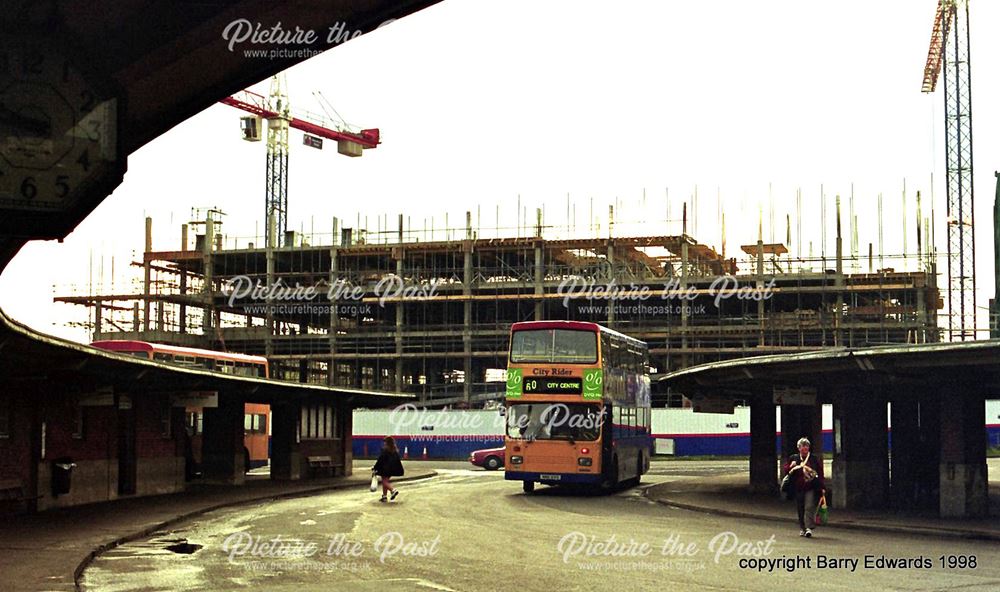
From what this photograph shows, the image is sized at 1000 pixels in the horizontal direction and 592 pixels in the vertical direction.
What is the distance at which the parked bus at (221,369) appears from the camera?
4103 centimetres

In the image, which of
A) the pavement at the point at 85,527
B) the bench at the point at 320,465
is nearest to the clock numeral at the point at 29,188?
the pavement at the point at 85,527

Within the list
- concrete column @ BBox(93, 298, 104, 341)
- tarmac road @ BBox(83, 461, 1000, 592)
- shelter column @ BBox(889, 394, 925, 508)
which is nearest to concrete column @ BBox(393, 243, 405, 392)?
concrete column @ BBox(93, 298, 104, 341)

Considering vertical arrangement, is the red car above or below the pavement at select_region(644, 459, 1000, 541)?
below

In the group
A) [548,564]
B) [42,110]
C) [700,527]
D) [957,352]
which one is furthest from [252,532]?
[42,110]

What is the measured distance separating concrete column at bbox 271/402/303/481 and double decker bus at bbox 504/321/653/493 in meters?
10.9

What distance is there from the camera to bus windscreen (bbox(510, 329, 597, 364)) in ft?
108

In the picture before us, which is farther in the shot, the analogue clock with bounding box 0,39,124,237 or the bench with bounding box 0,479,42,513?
the bench with bounding box 0,479,42,513

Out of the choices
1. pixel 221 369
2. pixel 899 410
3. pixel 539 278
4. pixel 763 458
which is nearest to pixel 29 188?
pixel 899 410

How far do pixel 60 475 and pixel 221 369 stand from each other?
2110 centimetres

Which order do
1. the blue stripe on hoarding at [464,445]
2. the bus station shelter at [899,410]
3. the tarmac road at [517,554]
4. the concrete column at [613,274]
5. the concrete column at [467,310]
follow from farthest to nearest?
the concrete column at [467,310] < the concrete column at [613,274] < the blue stripe on hoarding at [464,445] < the bus station shelter at [899,410] < the tarmac road at [517,554]

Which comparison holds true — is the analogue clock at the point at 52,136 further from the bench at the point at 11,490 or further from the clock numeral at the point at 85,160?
the bench at the point at 11,490

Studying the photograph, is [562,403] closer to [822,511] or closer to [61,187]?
[822,511]

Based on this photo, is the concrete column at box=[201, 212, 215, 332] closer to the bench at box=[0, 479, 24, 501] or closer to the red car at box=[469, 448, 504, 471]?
the red car at box=[469, 448, 504, 471]

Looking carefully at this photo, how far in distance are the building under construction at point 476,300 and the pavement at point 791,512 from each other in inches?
1613
